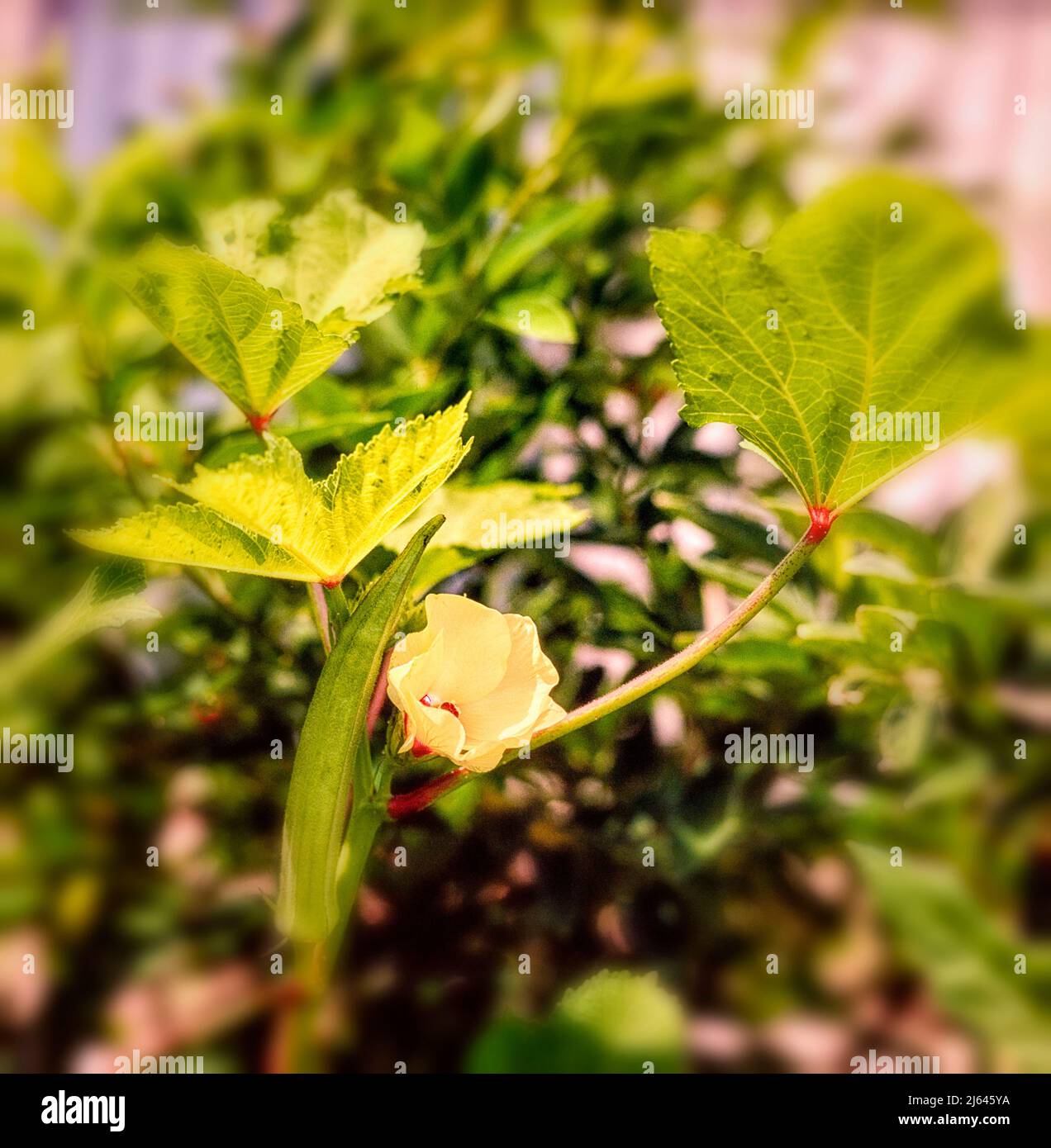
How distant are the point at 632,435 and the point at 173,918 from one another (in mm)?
405

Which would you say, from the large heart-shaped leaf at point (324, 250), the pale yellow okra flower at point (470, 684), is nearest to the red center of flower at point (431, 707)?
the pale yellow okra flower at point (470, 684)

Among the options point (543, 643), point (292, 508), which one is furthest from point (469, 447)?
point (543, 643)

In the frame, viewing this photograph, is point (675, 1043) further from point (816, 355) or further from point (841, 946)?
point (841, 946)

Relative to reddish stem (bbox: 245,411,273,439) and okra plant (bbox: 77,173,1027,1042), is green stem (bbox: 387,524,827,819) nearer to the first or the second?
okra plant (bbox: 77,173,1027,1042)

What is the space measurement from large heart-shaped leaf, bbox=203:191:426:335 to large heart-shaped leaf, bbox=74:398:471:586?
0.08 m

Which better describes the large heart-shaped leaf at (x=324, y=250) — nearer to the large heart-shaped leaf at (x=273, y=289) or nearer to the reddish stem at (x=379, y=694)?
the large heart-shaped leaf at (x=273, y=289)

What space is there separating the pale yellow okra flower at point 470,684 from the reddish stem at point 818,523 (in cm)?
7

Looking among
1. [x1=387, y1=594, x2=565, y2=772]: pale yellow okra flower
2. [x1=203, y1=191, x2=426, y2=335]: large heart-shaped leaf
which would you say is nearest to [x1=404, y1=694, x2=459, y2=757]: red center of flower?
[x1=387, y1=594, x2=565, y2=772]: pale yellow okra flower

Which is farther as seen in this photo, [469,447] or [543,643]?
[543,643]

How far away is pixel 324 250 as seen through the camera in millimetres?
285

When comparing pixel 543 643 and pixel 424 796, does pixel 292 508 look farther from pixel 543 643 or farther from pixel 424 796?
pixel 543 643

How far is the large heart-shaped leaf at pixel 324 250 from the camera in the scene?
0.90 ft

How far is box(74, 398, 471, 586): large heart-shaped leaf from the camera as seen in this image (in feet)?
0.66

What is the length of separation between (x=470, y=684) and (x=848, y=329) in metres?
0.12
